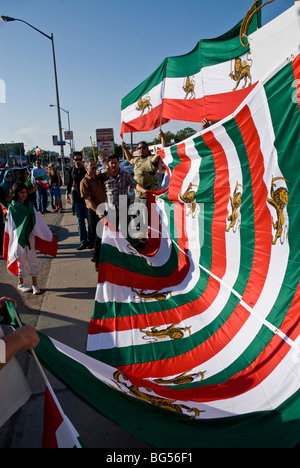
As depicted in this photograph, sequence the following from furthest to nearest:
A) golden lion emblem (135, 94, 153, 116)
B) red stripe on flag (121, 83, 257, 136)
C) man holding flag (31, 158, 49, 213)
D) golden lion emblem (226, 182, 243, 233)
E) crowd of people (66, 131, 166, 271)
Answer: man holding flag (31, 158, 49, 213)
crowd of people (66, 131, 166, 271)
golden lion emblem (135, 94, 153, 116)
red stripe on flag (121, 83, 257, 136)
golden lion emblem (226, 182, 243, 233)

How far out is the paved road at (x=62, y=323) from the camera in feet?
7.63

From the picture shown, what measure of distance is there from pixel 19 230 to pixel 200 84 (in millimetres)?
3312

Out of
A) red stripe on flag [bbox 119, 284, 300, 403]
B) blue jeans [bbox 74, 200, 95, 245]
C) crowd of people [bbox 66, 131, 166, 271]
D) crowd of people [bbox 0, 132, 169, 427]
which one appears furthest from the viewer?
blue jeans [bbox 74, 200, 95, 245]

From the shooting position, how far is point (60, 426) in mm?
1642

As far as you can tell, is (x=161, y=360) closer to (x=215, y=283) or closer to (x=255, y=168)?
(x=215, y=283)

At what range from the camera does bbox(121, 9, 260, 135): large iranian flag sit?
3.47 metres

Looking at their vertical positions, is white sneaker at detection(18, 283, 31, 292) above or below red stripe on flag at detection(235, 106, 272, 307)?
below

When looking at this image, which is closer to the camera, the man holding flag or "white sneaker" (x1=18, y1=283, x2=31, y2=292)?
"white sneaker" (x1=18, y1=283, x2=31, y2=292)

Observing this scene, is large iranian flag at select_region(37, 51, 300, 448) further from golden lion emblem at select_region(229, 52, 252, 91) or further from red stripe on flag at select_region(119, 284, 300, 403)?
golden lion emblem at select_region(229, 52, 252, 91)

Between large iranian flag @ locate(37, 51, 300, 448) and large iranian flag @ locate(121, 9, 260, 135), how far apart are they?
504mm

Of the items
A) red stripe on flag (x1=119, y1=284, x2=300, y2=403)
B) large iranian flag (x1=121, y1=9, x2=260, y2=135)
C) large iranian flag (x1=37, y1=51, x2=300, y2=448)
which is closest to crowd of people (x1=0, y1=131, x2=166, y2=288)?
large iranian flag (x1=121, y1=9, x2=260, y2=135)

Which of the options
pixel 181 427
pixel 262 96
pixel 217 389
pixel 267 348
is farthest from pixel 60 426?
pixel 262 96

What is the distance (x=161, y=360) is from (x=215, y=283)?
114cm

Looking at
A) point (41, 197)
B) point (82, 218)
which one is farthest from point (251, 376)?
point (41, 197)
